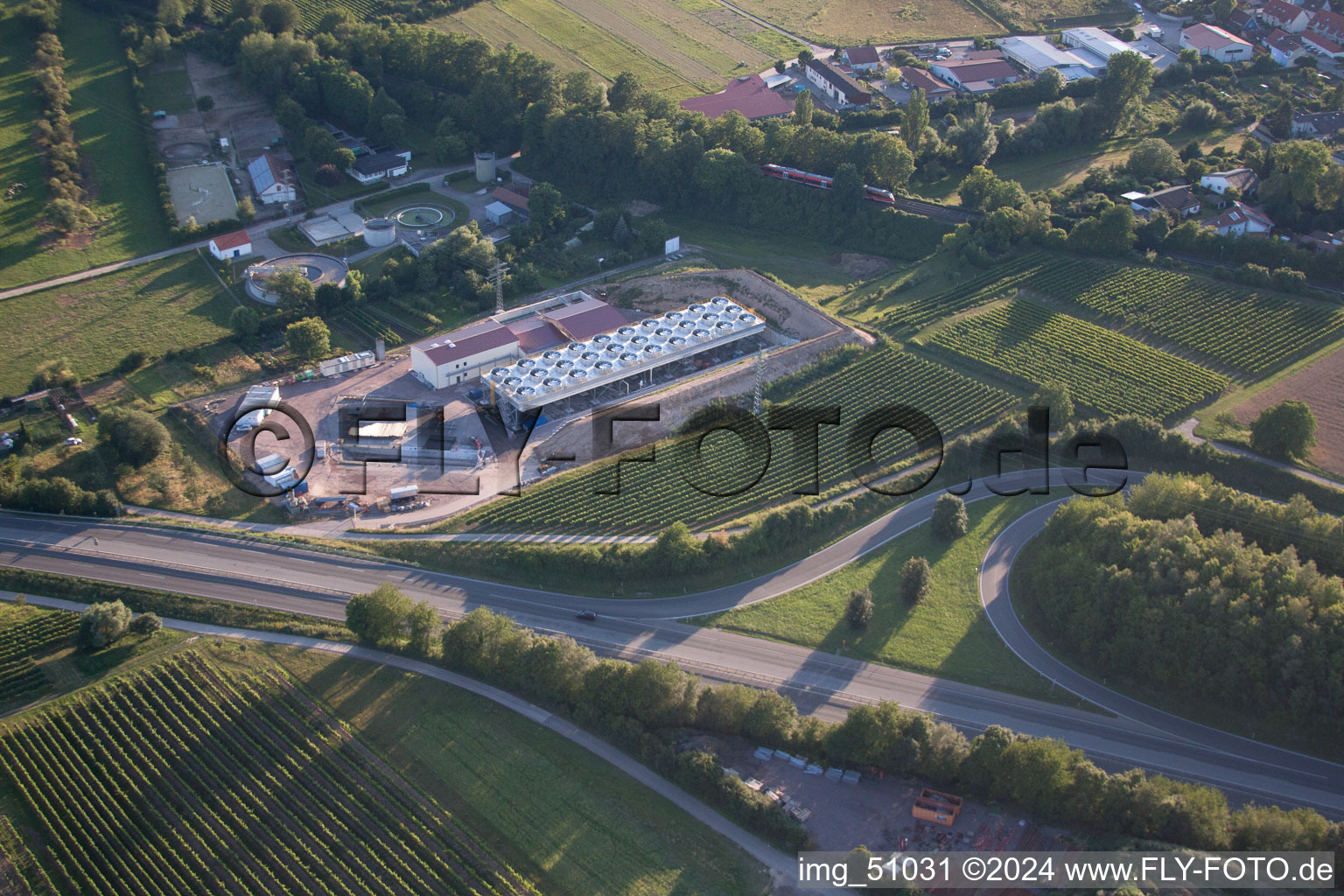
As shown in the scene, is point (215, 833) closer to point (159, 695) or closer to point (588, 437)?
point (159, 695)

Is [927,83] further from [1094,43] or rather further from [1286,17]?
[1286,17]

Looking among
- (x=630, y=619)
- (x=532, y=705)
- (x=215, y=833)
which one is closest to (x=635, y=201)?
(x=630, y=619)

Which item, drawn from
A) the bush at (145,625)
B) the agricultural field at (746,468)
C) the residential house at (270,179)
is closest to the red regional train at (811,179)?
the agricultural field at (746,468)

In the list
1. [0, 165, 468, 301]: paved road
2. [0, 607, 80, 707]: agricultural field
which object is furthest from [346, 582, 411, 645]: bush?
[0, 165, 468, 301]: paved road

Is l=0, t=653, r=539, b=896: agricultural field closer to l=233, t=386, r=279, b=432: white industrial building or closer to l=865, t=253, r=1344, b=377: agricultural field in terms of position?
l=233, t=386, r=279, b=432: white industrial building

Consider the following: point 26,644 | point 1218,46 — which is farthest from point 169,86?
point 1218,46

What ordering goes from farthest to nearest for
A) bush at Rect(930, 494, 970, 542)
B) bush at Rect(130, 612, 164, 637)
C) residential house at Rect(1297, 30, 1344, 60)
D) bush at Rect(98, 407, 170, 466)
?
residential house at Rect(1297, 30, 1344, 60) < bush at Rect(98, 407, 170, 466) < bush at Rect(930, 494, 970, 542) < bush at Rect(130, 612, 164, 637)

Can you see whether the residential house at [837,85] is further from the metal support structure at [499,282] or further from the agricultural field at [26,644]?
the agricultural field at [26,644]
